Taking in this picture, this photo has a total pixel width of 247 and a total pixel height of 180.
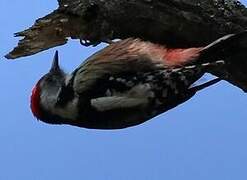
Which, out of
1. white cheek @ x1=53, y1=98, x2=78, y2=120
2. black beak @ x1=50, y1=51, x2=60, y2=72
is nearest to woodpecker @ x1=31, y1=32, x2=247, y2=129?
white cheek @ x1=53, y1=98, x2=78, y2=120

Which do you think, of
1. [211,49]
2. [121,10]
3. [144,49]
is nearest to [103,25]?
[121,10]

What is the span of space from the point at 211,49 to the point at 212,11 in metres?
0.10

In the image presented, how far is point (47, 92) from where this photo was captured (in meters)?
1.28

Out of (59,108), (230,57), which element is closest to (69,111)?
(59,108)

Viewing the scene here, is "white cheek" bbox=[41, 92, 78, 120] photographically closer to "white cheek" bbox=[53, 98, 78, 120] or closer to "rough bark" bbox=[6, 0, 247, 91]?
"white cheek" bbox=[53, 98, 78, 120]

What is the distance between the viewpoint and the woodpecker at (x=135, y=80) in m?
1.07

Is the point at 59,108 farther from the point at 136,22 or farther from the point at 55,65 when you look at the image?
the point at 136,22

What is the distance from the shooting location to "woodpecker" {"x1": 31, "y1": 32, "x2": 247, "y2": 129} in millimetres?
1070

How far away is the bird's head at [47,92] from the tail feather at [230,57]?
45 cm

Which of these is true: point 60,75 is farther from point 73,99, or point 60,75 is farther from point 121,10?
point 121,10

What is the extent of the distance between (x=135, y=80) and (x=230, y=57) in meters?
0.24

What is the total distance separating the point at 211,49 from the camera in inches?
41.2

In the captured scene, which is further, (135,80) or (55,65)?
(55,65)

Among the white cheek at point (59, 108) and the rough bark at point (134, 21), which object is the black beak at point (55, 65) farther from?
the rough bark at point (134, 21)
